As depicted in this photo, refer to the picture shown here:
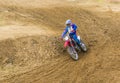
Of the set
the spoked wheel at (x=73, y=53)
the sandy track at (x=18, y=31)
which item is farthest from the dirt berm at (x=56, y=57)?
the sandy track at (x=18, y=31)

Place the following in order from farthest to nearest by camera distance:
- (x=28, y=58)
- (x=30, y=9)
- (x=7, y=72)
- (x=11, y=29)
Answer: (x=30, y=9), (x=11, y=29), (x=28, y=58), (x=7, y=72)

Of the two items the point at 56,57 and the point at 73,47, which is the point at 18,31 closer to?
the point at 56,57

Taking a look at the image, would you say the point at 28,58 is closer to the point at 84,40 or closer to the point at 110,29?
the point at 84,40

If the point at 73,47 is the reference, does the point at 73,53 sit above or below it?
below

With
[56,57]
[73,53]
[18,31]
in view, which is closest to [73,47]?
[73,53]

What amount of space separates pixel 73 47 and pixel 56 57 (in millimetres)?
1153

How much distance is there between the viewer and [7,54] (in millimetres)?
16750

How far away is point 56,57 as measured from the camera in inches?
690

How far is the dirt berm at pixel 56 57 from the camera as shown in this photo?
15633mm

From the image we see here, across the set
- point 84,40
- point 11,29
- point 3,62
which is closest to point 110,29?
point 84,40

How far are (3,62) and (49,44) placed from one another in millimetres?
3176

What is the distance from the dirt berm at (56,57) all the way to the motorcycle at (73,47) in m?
0.31

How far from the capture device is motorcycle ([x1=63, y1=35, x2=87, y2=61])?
57.0 ft

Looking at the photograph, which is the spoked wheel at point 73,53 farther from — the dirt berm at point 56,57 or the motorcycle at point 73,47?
the dirt berm at point 56,57
